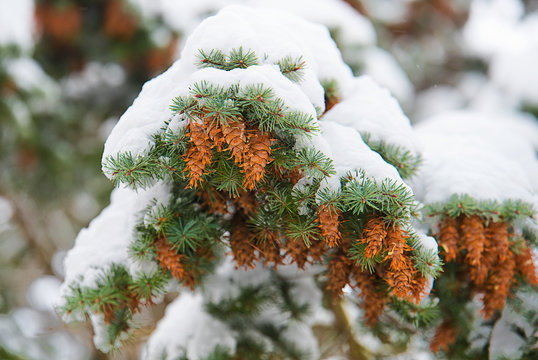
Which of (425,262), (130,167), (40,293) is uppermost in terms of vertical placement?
(130,167)

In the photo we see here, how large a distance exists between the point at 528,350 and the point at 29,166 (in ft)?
12.7

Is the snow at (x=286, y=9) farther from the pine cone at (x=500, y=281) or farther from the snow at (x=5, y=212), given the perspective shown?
the snow at (x=5, y=212)

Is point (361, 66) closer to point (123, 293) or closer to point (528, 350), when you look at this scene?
point (528, 350)

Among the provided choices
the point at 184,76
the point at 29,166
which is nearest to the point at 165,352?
the point at 184,76

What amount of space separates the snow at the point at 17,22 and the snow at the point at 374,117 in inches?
121

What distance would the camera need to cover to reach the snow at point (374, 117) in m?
1.42

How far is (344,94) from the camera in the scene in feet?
5.06

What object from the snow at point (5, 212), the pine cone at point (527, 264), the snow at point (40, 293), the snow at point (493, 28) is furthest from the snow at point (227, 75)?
the snow at point (40, 293)

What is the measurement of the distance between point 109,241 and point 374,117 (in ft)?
3.42

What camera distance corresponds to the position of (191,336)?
1883mm

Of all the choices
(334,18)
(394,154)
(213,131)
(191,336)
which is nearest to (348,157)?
(394,154)

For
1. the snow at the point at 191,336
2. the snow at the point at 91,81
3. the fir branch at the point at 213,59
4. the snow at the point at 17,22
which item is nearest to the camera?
the fir branch at the point at 213,59

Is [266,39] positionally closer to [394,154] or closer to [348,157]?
[348,157]

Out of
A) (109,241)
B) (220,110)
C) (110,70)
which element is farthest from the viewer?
(110,70)
